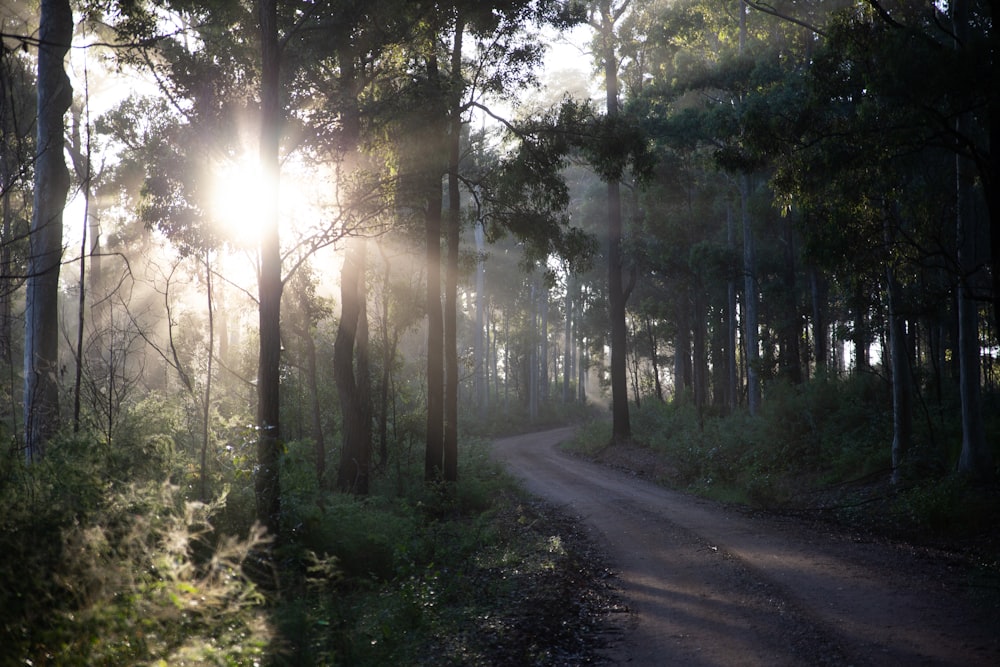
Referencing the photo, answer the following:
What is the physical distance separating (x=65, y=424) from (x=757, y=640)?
9958mm

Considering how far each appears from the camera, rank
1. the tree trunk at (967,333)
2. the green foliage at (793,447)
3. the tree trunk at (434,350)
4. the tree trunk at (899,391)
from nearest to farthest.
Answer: the tree trunk at (967,333) → the tree trunk at (899,391) → the green foliage at (793,447) → the tree trunk at (434,350)

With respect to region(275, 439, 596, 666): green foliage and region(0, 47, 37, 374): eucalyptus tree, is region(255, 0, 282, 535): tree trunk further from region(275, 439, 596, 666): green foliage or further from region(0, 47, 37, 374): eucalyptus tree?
region(0, 47, 37, 374): eucalyptus tree

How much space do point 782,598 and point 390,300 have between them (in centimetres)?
1644

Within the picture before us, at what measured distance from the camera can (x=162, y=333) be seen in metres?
49.7

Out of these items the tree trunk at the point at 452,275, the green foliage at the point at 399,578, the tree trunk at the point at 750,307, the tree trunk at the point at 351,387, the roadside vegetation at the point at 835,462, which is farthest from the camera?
the tree trunk at the point at 750,307

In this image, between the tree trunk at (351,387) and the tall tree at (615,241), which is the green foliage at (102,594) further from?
the tall tree at (615,241)

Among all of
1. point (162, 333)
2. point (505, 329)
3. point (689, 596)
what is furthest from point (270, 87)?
point (505, 329)

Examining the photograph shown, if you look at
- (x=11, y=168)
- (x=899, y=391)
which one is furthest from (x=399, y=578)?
(x=11, y=168)

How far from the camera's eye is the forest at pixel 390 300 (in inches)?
215

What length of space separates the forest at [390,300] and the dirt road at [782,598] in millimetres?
970

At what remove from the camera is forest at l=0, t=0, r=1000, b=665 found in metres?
5.46

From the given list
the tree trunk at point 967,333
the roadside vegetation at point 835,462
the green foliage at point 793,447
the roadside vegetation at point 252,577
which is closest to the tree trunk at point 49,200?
the roadside vegetation at point 252,577

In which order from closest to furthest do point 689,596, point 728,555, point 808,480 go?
1. point 689,596
2. point 728,555
3. point 808,480

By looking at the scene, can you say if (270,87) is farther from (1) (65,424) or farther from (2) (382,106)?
(1) (65,424)
